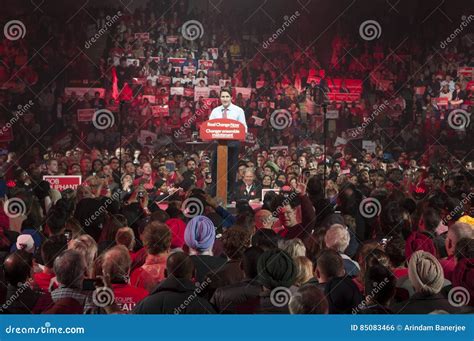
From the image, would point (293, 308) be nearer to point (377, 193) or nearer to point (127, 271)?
point (127, 271)

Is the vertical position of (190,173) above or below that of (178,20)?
below

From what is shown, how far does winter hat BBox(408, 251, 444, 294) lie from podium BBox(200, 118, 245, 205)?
5564mm

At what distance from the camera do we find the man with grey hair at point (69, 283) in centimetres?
427

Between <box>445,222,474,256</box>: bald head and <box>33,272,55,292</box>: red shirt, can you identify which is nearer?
<box>33,272,55,292</box>: red shirt

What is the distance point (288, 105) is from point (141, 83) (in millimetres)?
2650

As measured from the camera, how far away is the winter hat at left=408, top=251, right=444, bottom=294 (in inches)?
167

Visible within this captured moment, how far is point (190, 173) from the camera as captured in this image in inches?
461

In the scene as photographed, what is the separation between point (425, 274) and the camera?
13.9 ft

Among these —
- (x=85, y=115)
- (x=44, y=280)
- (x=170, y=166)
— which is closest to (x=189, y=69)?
(x=85, y=115)

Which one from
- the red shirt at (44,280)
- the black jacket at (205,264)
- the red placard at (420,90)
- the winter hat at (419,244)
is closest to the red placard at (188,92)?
the red placard at (420,90)

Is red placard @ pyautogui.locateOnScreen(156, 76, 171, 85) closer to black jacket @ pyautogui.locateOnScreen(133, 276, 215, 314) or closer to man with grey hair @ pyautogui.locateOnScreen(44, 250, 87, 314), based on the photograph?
man with grey hair @ pyautogui.locateOnScreen(44, 250, 87, 314)

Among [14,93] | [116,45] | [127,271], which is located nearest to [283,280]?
[127,271]

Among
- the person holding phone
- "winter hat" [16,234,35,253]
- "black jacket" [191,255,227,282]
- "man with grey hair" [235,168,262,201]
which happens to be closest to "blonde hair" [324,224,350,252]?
"black jacket" [191,255,227,282]

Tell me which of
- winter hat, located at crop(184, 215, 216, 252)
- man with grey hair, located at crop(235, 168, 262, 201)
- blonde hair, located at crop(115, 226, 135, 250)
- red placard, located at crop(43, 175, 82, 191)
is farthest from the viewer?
man with grey hair, located at crop(235, 168, 262, 201)
